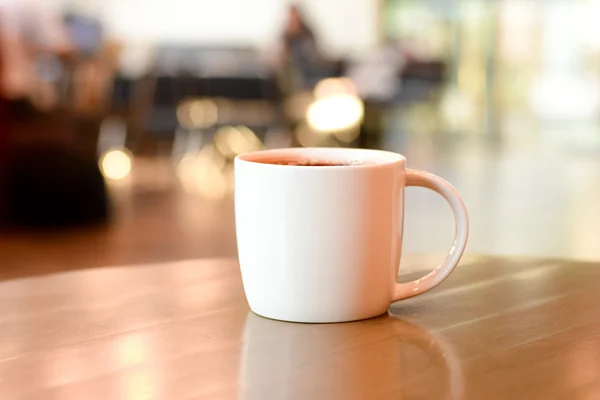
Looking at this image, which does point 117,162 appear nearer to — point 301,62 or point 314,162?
point 301,62

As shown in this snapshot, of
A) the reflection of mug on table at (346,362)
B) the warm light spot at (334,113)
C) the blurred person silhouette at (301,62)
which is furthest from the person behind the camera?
the blurred person silhouette at (301,62)

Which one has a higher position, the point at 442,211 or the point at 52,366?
the point at 52,366

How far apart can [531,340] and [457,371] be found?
0.28 ft

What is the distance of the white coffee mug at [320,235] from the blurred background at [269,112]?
1899 mm

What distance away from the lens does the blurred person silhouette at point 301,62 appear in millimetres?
5574

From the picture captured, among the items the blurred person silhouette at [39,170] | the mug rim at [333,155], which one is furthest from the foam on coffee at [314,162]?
the blurred person silhouette at [39,170]

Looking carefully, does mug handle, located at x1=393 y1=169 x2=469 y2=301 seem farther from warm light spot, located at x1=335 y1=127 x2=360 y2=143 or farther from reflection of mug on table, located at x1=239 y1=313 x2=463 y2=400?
warm light spot, located at x1=335 y1=127 x2=360 y2=143

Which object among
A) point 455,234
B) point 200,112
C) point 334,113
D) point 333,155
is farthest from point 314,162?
point 200,112

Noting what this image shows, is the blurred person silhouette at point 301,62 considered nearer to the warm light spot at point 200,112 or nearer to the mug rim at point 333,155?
the warm light spot at point 200,112

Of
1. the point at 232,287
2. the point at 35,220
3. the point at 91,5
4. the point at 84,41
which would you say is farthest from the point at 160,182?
the point at 232,287

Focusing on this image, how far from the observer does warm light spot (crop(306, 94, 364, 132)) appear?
17.9ft

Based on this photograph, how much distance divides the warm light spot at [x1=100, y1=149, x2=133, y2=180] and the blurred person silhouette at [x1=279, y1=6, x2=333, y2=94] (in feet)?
3.62

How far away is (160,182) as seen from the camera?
4.85 meters

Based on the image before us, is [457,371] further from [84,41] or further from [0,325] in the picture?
[84,41]
